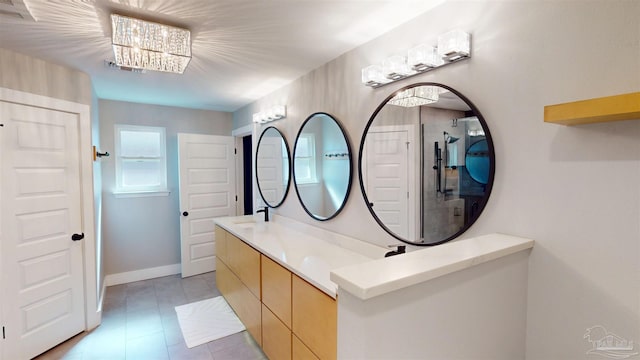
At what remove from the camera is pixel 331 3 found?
5.47 feet

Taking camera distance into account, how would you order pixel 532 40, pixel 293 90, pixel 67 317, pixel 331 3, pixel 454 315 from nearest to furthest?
pixel 454 315, pixel 532 40, pixel 331 3, pixel 67 317, pixel 293 90

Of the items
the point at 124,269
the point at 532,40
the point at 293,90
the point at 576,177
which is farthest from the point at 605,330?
the point at 124,269

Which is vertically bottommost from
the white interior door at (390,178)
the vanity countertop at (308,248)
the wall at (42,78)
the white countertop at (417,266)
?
the vanity countertop at (308,248)

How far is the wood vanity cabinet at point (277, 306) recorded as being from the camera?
1562mm

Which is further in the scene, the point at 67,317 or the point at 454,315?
the point at 67,317

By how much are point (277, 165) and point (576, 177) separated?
2.70 meters

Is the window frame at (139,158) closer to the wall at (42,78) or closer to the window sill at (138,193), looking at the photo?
the window sill at (138,193)

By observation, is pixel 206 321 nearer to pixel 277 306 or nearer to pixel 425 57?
pixel 277 306

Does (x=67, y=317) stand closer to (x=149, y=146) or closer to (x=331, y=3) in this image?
(x=149, y=146)

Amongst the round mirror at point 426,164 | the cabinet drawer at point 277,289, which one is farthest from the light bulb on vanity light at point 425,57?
the cabinet drawer at point 277,289

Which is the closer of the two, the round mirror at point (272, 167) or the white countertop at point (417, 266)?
the white countertop at point (417, 266)

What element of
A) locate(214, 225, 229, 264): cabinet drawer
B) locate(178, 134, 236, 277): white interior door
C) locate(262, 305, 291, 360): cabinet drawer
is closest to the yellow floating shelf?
locate(262, 305, 291, 360): cabinet drawer

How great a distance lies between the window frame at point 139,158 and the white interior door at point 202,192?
370 mm

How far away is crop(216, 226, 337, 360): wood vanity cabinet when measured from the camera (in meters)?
1.56
